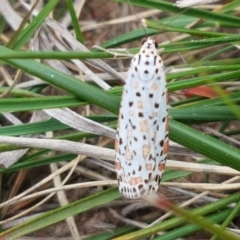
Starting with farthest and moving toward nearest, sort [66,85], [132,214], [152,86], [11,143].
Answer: [132,214]
[11,143]
[66,85]
[152,86]

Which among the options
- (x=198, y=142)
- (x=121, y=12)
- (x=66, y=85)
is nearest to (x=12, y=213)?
(x=66, y=85)

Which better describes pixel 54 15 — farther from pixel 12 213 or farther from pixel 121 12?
pixel 12 213

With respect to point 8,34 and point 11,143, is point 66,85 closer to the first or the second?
point 11,143

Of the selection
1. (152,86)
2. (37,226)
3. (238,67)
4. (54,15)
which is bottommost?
(37,226)

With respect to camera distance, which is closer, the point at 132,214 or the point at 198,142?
the point at 198,142

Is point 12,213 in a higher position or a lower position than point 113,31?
lower

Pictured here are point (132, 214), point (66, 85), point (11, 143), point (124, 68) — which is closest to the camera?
point (66, 85)
